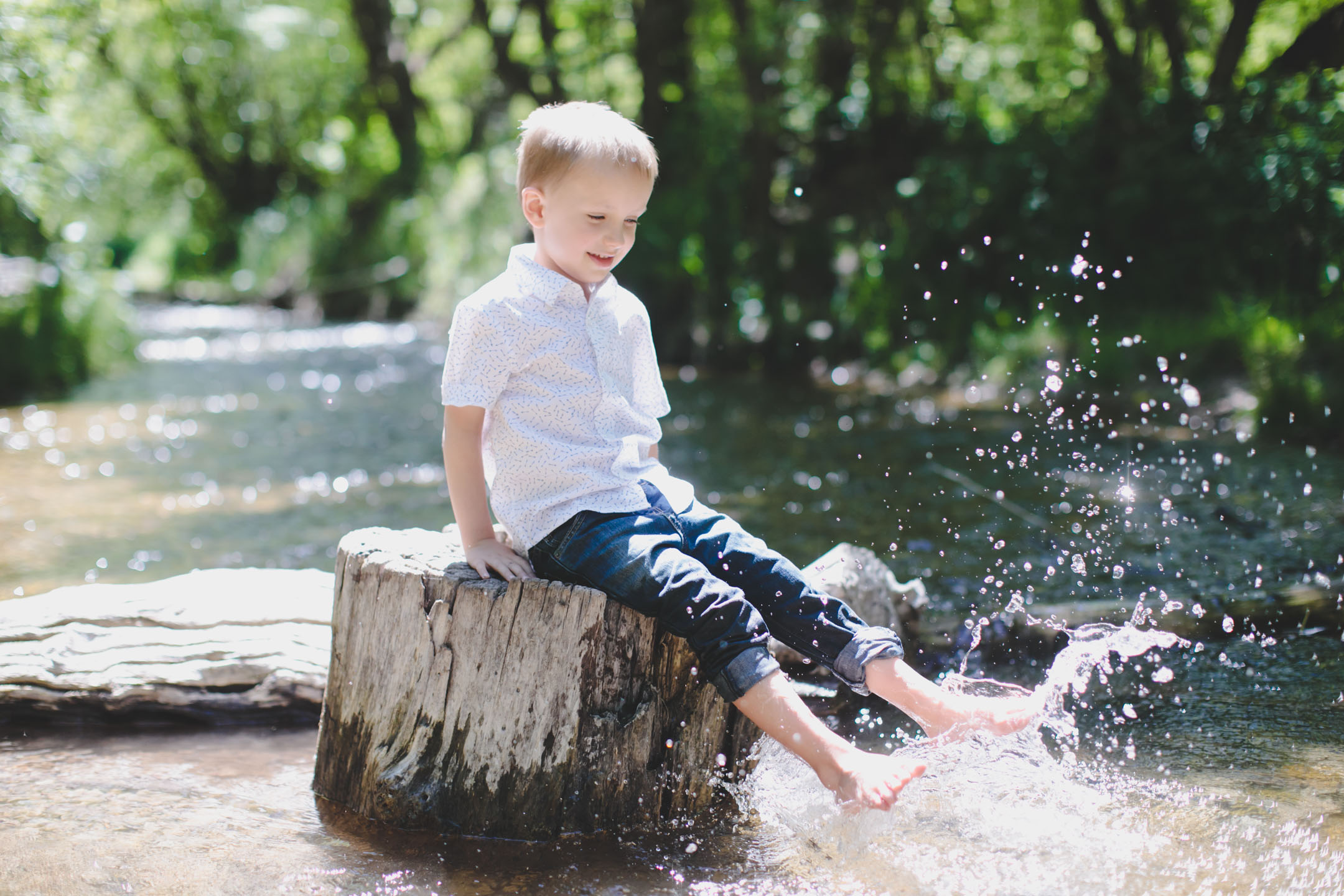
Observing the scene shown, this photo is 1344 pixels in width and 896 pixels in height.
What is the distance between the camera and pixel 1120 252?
9289 mm

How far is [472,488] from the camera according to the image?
2734 millimetres

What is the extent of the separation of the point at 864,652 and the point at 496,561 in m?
0.92

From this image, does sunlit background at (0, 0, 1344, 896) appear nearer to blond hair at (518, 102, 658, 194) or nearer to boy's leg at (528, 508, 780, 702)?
boy's leg at (528, 508, 780, 702)

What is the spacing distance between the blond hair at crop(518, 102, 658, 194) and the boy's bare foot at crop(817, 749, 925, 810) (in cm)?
145

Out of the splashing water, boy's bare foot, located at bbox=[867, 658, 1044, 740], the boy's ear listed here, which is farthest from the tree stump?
the boy's ear

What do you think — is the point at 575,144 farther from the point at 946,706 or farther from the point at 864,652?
the point at 946,706

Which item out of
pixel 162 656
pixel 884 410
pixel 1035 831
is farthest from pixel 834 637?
pixel 884 410

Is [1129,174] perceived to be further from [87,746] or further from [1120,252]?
[87,746]

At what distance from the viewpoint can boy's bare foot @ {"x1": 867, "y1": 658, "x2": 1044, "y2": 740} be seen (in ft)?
8.79

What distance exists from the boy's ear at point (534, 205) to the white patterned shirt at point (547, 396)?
98 mm

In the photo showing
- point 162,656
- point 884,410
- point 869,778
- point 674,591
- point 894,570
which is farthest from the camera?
point 884,410

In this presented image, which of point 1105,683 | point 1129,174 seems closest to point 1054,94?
point 1129,174

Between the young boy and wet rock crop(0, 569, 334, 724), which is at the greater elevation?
the young boy

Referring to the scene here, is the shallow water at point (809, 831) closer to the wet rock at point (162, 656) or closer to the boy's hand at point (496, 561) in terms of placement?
the wet rock at point (162, 656)
